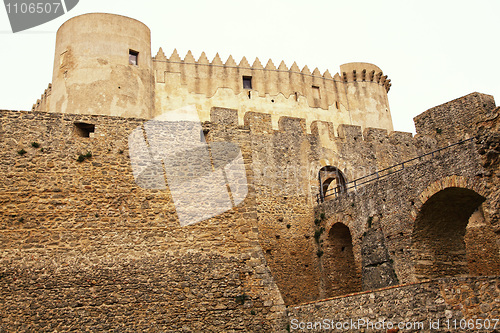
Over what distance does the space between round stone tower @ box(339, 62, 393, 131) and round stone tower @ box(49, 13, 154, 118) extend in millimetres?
10803

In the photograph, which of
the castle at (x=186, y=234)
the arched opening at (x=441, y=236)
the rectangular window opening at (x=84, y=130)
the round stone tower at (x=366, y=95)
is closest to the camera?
the castle at (x=186, y=234)

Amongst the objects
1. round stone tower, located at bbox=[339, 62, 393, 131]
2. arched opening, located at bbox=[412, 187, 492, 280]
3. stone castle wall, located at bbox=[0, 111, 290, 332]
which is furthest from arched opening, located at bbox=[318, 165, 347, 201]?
stone castle wall, located at bbox=[0, 111, 290, 332]

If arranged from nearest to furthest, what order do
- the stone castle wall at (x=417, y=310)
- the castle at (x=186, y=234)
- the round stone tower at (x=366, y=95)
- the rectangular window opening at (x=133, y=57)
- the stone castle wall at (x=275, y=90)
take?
the stone castle wall at (x=417, y=310) → the castle at (x=186, y=234) → the rectangular window opening at (x=133, y=57) → the stone castle wall at (x=275, y=90) → the round stone tower at (x=366, y=95)

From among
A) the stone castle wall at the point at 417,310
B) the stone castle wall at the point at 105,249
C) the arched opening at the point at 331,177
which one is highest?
the arched opening at the point at 331,177

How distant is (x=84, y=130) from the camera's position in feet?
37.0

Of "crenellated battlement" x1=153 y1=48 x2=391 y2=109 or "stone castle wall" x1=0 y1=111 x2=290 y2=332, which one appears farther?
"crenellated battlement" x1=153 y1=48 x2=391 y2=109

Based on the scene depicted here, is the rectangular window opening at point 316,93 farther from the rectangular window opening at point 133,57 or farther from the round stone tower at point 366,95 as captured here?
the rectangular window opening at point 133,57

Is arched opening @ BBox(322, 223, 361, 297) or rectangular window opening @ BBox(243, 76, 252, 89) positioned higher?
rectangular window opening @ BBox(243, 76, 252, 89)

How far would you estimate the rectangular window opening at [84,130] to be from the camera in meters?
11.1

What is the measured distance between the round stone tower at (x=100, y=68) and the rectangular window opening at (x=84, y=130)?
288 inches

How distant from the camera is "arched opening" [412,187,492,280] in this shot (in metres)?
14.6

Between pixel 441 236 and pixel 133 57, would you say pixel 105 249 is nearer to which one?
pixel 441 236

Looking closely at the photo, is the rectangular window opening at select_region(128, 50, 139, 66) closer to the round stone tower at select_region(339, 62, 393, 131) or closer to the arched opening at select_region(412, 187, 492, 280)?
the round stone tower at select_region(339, 62, 393, 131)

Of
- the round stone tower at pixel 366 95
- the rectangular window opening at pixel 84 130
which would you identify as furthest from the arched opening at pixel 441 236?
the round stone tower at pixel 366 95
